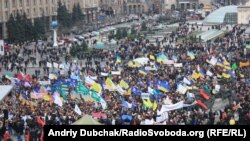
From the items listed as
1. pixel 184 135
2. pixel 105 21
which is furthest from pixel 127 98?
pixel 105 21

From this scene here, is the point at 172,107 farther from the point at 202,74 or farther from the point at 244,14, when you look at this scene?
the point at 244,14

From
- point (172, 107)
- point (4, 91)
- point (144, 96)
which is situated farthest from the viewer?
point (4, 91)

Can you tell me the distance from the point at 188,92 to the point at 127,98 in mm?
2991

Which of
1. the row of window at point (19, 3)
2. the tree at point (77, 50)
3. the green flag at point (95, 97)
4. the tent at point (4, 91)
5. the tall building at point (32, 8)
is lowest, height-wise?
the tree at point (77, 50)

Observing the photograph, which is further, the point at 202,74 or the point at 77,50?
the point at 77,50

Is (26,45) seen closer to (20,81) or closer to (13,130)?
(20,81)

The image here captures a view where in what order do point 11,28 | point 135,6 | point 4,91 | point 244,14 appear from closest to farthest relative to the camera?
point 4,91 → point 11,28 → point 244,14 → point 135,6

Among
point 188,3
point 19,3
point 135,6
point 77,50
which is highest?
point 19,3

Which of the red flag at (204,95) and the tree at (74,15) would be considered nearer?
the red flag at (204,95)

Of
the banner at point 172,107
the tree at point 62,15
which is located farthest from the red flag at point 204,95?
the tree at point 62,15

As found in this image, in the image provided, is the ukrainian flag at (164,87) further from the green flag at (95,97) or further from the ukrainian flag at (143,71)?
the ukrainian flag at (143,71)

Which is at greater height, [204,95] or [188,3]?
[204,95]

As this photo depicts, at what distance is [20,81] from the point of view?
102 ft

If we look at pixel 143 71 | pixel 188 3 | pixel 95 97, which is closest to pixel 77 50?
pixel 143 71
